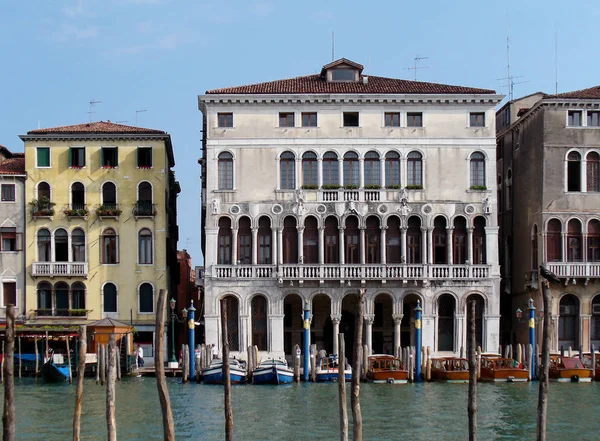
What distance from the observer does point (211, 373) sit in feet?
122

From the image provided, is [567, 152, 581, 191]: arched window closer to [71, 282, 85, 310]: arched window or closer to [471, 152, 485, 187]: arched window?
[471, 152, 485, 187]: arched window

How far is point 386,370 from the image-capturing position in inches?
1454

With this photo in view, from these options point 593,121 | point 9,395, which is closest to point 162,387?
point 9,395

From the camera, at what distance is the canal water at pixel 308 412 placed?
26328 millimetres

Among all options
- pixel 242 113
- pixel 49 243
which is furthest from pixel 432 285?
pixel 49 243

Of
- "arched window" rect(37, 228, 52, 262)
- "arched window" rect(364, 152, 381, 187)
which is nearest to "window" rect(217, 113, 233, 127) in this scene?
"arched window" rect(364, 152, 381, 187)

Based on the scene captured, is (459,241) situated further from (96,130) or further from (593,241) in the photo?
(96,130)

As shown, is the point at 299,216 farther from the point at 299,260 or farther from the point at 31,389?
the point at 31,389

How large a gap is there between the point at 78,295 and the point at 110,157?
17.7 ft

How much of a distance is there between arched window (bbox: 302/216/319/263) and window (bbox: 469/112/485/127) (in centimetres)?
697

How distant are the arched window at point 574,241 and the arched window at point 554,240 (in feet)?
1.18

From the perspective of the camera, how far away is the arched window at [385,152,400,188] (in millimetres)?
43281

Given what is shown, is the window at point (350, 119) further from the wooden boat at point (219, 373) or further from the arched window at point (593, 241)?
the wooden boat at point (219, 373)

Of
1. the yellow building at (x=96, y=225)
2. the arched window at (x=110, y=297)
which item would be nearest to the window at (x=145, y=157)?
the yellow building at (x=96, y=225)
